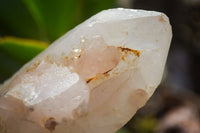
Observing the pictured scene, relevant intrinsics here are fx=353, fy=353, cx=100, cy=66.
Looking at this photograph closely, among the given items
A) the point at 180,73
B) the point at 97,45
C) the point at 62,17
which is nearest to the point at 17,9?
the point at 62,17

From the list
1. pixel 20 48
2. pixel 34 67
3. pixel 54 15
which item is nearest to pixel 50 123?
pixel 34 67

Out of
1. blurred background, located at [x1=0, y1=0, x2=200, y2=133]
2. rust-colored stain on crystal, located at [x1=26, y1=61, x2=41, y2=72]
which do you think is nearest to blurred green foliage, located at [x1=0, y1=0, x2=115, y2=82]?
blurred background, located at [x1=0, y1=0, x2=200, y2=133]

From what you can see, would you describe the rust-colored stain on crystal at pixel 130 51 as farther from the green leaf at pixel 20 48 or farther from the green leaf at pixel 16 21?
the green leaf at pixel 16 21

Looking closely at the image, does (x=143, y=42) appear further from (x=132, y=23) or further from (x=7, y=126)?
(x=7, y=126)

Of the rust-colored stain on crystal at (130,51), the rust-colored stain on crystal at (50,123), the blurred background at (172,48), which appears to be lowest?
the blurred background at (172,48)

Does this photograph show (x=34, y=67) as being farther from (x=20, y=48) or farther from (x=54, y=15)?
(x=54, y=15)

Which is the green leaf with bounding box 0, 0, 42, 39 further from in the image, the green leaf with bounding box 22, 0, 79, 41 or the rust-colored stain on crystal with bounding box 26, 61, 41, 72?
the rust-colored stain on crystal with bounding box 26, 61, 41, 72

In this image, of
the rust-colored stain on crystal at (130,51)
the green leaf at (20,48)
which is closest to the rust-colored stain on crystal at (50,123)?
the rust-colored stain on crystal at (130,51)

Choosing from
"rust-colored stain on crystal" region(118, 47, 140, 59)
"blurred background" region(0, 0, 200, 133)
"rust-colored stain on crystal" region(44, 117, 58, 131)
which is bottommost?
"blurred background" region(0, 0, 200, 133)
